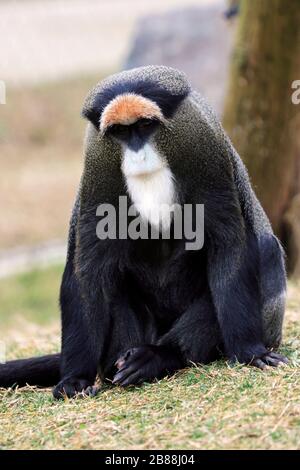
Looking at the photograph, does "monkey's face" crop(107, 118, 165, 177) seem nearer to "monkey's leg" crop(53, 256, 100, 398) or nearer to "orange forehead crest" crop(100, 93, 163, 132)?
"orange forehead crest" crop(100, 93, 163, 132)

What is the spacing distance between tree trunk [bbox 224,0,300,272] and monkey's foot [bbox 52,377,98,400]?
15.0ft

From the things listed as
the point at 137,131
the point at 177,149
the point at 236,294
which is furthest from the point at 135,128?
the point at 236,294

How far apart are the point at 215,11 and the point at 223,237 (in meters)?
13.0

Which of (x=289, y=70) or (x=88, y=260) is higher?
(x=289, y=70)

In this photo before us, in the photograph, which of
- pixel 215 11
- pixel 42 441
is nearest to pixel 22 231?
pixel 215 11

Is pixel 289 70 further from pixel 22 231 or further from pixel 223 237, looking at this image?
pixel 22 231

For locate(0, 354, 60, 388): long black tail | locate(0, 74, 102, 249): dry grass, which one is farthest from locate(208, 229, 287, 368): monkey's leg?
locate(0, 74, 102, 249): dry grass

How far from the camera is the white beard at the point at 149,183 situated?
5488mm

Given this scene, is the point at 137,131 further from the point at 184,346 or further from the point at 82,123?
the point at 82,123

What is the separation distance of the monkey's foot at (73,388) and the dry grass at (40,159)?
35.1 feet

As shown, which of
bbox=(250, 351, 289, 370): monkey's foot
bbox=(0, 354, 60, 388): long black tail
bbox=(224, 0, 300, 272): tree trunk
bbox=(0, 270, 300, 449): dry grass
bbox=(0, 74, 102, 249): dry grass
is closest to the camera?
bbox=(0, 270, 300, 449): dry grass

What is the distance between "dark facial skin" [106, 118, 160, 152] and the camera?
5504mm
